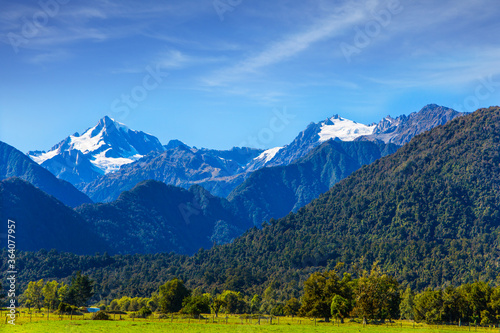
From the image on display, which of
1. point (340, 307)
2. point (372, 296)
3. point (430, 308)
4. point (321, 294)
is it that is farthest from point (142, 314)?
point (430, 308)

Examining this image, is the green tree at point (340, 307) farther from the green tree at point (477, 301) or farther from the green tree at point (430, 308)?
the green tree at point (477, 301)

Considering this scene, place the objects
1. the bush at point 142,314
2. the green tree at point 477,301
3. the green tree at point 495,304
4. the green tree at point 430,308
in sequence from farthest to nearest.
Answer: the bush at point 142,314 → the green tree at point 477,301 → the green tree at point 430,308 → the green tree at point 495,304

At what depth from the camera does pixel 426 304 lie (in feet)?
532

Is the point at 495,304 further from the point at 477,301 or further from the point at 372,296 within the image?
the point at 372,296

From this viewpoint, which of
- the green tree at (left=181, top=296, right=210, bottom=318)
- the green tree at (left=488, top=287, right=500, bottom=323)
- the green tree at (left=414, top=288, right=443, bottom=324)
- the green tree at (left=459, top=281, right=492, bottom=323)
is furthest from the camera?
the green tree at (left=181, top=296, right=210, bottom=318)

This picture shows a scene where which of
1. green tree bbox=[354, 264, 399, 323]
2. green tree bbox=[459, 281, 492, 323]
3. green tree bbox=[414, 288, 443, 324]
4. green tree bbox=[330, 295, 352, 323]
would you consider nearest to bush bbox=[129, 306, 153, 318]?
green tree bbox=[330, 295, 352, 323]

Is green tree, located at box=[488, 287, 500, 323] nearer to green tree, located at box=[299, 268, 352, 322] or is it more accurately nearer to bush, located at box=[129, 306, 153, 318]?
green tree, located at box=[299, 268, 352, 322]

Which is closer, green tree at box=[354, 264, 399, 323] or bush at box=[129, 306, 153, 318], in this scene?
green tree at box=[354, 264, 399, 323]

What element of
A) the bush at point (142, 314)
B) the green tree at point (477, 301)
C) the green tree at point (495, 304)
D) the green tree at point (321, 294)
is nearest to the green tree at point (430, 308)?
the green tree at point (477, 301)

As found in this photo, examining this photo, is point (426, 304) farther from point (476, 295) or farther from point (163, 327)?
point (163, 327)

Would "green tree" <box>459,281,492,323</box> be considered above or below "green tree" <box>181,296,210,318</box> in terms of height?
above

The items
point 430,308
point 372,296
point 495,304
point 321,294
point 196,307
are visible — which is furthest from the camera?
point 196,307

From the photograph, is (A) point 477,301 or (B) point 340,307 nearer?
(B) point 340,307

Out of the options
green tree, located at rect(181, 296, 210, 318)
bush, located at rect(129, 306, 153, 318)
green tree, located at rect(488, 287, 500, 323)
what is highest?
green tree, located at rect(488, 287, 500, 323)
